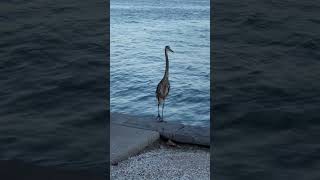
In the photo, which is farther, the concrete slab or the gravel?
the concrete slab

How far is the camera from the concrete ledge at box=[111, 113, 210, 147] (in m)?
4.26

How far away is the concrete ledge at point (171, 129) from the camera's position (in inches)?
168

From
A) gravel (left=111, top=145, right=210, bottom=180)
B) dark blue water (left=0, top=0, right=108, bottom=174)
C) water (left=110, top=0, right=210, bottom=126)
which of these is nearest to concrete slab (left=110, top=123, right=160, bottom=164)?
gravel (left=111, top=145, right=210, bottom=180)

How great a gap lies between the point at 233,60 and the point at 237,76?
0.25 metres

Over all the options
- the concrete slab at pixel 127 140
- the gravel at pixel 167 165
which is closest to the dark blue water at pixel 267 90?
the gravel at pixel 167 165

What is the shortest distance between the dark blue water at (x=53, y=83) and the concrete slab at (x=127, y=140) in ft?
0.81

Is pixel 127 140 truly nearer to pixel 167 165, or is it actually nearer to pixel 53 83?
pixel 167 165

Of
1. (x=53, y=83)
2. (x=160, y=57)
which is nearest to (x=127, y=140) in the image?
(x=53, y=83)

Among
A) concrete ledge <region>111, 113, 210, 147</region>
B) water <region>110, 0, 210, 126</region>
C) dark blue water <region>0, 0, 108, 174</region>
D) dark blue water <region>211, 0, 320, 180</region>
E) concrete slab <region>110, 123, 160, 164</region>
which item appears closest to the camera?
dark blue water <region>211, 0, 320, 180</region>

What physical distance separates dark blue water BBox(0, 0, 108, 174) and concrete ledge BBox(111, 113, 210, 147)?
0.41 meters

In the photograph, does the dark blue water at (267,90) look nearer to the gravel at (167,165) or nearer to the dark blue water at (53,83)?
the gravel at (167,165)

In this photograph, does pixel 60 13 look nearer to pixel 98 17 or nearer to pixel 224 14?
pixel 98 17

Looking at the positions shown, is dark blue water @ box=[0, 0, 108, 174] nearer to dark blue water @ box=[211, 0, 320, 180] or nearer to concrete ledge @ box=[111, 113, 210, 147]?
concrete ledge @ box=[111, 113, 210, 147]

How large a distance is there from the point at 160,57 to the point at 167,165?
5747 mm
